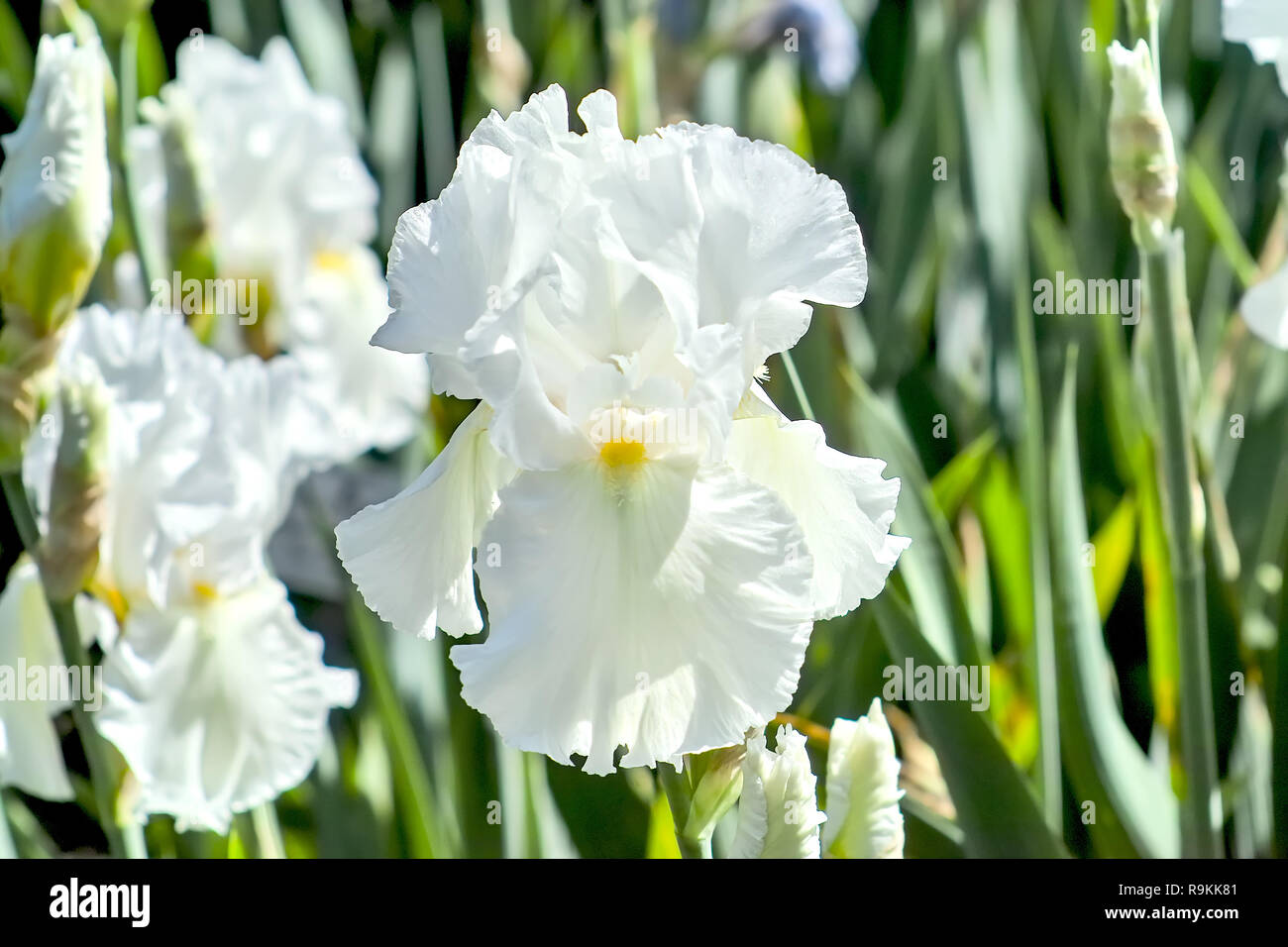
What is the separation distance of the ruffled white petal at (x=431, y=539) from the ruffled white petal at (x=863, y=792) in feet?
0.63

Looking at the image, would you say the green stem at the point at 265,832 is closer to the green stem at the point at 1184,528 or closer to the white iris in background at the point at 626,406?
the white iris in background at the point at 626,406

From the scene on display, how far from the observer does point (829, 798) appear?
614mm

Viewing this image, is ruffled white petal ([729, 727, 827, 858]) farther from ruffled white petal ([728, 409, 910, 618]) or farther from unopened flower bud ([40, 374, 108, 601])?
unopened flower bud ([40, 374, 108, 601])

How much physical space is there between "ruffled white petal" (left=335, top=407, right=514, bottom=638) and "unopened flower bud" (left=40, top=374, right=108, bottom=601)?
25 centimetres

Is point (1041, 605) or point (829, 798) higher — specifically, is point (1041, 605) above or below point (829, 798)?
above

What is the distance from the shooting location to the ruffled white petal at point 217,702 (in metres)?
0.84

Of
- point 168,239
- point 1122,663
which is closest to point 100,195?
point 168,239

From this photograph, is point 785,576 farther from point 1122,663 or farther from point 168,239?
point 1122,663

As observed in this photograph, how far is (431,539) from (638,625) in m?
0.11

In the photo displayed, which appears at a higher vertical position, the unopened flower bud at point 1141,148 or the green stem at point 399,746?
the unopened flower bud at point 1141,148
